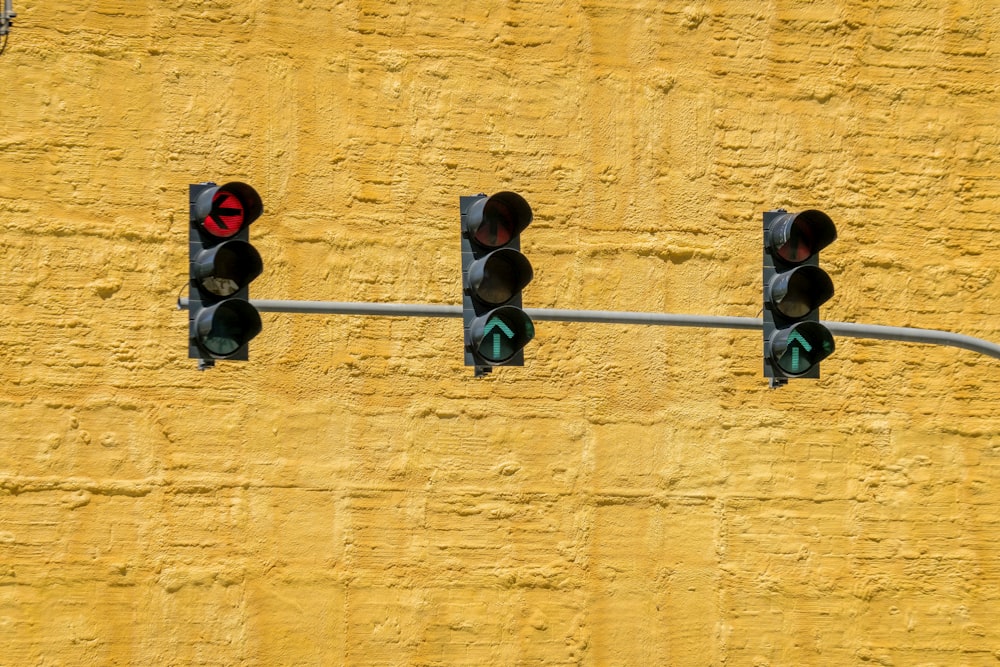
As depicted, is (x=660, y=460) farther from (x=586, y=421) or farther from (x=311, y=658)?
(x=311, y=658)

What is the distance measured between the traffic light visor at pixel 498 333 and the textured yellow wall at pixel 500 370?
17.7 feet

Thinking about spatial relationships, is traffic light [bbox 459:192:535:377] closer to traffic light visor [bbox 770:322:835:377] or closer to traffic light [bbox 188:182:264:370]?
traffic light [bbox 188:182:264:370]

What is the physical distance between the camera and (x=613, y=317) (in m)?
9.64

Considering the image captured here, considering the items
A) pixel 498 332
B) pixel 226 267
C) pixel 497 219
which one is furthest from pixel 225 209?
pixel 498 332

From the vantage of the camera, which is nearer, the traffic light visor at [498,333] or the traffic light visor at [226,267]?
the traffic light visor at [226,267]

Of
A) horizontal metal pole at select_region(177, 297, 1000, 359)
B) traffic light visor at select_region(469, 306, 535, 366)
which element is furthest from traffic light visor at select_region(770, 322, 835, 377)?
traffic light visor at select_region(469, 306, 535, 366)

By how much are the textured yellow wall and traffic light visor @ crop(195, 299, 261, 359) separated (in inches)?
213

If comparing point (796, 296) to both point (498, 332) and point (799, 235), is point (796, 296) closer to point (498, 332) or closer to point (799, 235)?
point (799, 235)

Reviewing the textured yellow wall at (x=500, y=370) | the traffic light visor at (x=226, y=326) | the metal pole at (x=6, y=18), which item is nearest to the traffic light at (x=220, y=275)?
the traffic light visor at (x=226, y=326)

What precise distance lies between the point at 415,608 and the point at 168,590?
97.5 inches

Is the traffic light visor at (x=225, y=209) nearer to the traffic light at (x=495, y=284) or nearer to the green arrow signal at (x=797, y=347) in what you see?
the traffic light at (x=495, y=284)

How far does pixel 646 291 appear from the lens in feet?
50.0

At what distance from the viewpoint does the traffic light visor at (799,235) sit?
9.67 meters

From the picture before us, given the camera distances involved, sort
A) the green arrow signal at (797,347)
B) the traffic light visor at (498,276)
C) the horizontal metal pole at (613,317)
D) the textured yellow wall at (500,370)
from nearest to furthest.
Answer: the traffic light visor at (498,276) → the horizontal metal pole at (613,317) → the green arrow signal at (797,347) → the textured yellow wall at (500,370)
